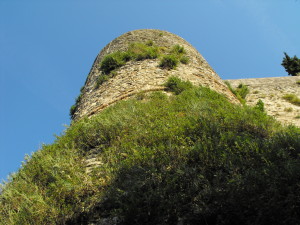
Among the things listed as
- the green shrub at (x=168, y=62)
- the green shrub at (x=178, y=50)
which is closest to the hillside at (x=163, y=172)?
the green shrub at (x=168, y=62)

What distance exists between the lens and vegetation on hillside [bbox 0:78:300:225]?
2334 millimetres

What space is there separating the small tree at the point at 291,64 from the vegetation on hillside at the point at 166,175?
14306 mm

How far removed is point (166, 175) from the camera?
2.79 m

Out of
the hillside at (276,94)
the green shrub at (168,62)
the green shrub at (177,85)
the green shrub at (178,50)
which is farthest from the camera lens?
the hillside at (276,94)

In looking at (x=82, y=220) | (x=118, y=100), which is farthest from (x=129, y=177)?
(x=118, y=100)

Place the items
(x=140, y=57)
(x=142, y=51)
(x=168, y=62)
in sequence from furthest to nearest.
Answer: (x=142, y=51), (x=140, y=57), (x=168, y=62)

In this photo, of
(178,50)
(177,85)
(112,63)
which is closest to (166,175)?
(177,85)

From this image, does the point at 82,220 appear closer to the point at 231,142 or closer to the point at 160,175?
the point at 160,175

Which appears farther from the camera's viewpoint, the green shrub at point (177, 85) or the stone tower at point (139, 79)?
the stone tower at point (139, 79)

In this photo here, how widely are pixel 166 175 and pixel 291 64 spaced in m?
16.9

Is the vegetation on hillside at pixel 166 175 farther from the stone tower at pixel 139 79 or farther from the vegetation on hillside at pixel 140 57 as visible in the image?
the vegetation on hillside at pixel 140 57

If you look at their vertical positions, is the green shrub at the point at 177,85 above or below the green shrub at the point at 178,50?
below

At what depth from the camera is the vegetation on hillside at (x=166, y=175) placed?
2334 millimetres

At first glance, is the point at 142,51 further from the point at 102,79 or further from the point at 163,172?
the point at 163,172
